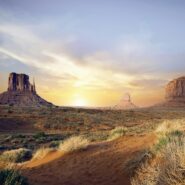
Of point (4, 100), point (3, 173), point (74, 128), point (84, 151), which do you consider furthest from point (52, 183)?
point (4, 100)

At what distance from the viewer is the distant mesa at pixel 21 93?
552 feet

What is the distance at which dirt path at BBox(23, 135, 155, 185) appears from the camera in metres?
11.6

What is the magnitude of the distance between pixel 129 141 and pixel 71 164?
3.50 m

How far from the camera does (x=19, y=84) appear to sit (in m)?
189

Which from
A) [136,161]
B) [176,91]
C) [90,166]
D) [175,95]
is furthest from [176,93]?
[136,161]

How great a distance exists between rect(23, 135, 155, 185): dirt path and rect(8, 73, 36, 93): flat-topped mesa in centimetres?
17285

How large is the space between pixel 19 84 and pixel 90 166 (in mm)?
180318

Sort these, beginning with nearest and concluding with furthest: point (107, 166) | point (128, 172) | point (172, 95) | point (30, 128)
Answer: point (128, 172) < point (107, 166) < point (30, 128) < point (172, 95)

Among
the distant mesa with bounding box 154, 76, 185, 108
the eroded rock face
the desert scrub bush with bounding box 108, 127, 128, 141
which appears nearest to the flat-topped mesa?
the distant mesa with bounding box 154, 76, 185, 108

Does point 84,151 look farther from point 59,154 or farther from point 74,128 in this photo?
point 74,128

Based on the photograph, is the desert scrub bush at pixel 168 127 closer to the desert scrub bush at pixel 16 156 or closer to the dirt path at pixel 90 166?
the dirt path at pixel 90 166

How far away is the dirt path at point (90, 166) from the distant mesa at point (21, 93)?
488 ft

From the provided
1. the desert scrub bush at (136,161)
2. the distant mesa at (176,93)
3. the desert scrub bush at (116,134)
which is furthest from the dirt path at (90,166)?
the distant mesa at (176,93)

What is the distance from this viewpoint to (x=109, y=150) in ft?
48.7
